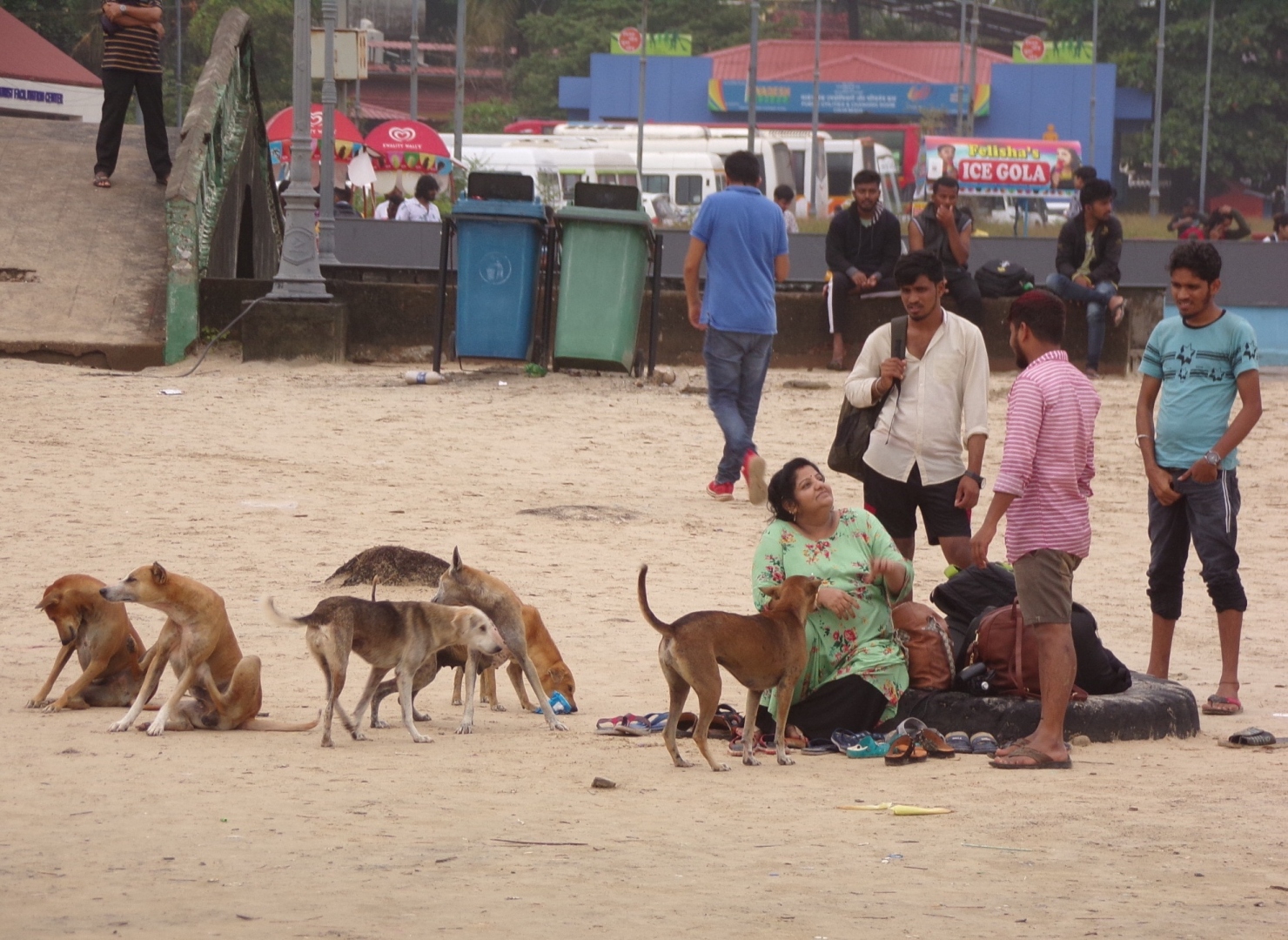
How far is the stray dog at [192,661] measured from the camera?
5676 mm

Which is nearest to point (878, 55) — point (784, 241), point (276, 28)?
point (276, 28)

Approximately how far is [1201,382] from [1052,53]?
188 ft

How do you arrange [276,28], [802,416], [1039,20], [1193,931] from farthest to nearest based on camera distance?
[1039,20]
[276,28]
[802,416]
[1193,931]

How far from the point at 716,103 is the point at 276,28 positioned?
1452cm

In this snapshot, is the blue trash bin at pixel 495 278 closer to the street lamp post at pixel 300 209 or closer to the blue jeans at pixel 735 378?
the street lamp post at pixel 300 209

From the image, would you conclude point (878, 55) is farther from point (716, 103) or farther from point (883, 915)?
point (883, 915)

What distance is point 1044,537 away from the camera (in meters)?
5.53

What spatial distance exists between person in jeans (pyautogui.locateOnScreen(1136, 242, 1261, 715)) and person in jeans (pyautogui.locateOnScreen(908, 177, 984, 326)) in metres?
8.49

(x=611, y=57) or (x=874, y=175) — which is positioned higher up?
(x=611, y=57)

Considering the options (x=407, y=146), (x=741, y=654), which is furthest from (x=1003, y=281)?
(x=407, y=146)

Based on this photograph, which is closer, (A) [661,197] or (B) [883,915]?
(B) [883,915]

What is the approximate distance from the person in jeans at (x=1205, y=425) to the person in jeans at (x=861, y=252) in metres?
9.23

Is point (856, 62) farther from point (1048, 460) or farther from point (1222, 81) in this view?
point (1048, 460)

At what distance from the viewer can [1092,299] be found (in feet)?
51.9
